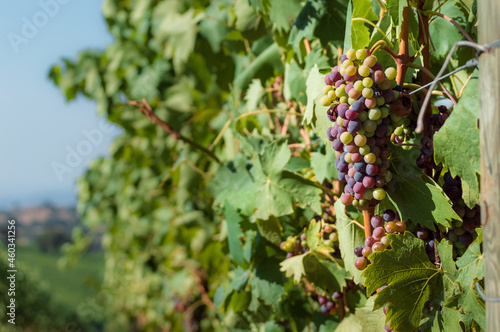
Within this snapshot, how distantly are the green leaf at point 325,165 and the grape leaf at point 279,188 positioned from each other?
37 millimetres

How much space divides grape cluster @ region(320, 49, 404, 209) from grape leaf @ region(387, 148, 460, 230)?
3 cm

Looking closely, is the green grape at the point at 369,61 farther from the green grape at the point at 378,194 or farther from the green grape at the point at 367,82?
the green grape at the point at 378,194

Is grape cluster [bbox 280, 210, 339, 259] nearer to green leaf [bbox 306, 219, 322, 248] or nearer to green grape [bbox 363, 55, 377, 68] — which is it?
green leaf [bbox 306, 219, 322, 248]

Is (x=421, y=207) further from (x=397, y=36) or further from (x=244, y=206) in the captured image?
(x=244, y=206)

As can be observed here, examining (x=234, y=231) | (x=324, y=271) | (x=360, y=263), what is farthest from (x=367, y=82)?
(x=234, y=231)

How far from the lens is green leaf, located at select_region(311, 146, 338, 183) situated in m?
1.28

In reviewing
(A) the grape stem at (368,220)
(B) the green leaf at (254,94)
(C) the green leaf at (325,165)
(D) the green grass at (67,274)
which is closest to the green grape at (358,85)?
(A) the grape stem at (368,220)

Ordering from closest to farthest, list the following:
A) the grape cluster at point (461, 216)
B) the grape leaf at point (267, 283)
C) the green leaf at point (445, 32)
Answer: the grape cluster at point (461, 216) < the green leaf at point (445, 32) < the grape leaf at point (267, 283)

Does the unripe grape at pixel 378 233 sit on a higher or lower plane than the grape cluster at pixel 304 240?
higher

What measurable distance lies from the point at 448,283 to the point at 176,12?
7.88 ft

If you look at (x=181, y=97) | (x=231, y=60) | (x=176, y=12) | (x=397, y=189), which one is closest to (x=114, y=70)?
(x=181, y=97)

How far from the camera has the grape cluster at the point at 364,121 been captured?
2.87 ft

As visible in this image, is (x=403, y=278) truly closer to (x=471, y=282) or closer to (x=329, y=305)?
(x=471, y=282)

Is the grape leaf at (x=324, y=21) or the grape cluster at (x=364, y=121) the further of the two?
the grape leaf at (x=324, y=21)
